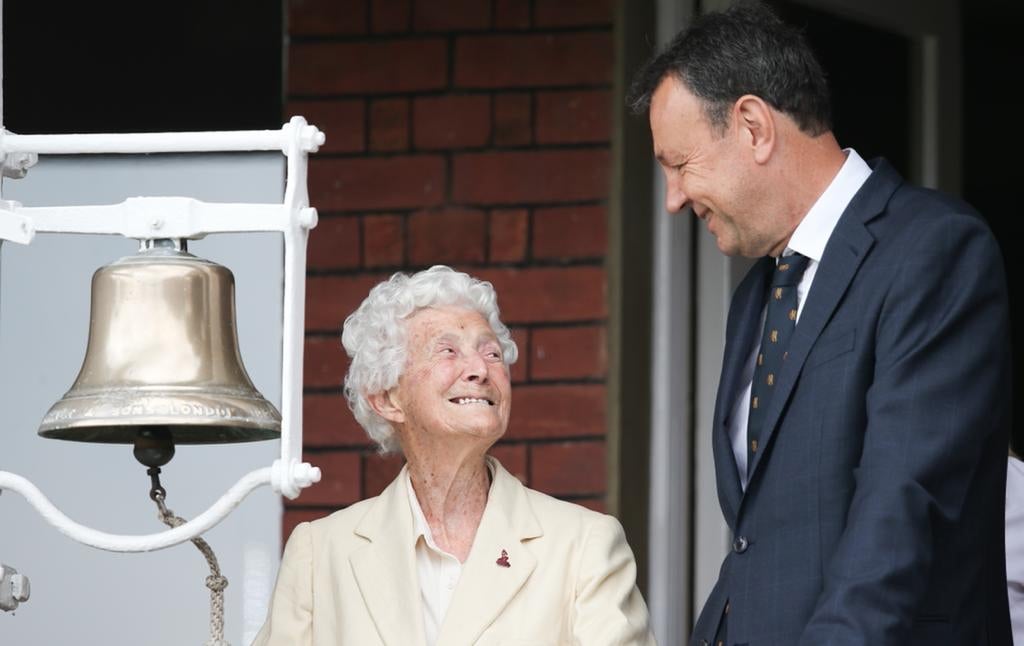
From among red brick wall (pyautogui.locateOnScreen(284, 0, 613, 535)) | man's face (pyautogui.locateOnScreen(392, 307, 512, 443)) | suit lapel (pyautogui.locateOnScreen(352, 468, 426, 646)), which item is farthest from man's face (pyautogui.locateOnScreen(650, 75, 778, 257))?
red brick wall (pyautogui.locateOnScreen(284, 0, 613, 535))

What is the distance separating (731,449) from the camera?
10.2ft

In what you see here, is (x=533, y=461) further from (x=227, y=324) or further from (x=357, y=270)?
(x=227, y=324)

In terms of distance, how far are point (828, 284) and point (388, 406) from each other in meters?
0.98

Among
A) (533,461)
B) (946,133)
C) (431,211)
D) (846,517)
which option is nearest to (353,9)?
(431,211)

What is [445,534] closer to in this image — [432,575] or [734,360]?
[432,575]

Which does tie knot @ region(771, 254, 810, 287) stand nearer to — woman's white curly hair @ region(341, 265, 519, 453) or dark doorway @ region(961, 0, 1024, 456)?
woman's white curly hair @ region(341, 265, 519, 453)

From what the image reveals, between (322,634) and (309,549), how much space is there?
0.16 meters

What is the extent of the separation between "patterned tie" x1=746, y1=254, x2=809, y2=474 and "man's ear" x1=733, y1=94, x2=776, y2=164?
0.55 ft

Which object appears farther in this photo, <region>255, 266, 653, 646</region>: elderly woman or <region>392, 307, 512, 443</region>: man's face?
<region>392, 307, 512, 443</region>: man's face

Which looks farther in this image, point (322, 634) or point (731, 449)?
point (322, 634)

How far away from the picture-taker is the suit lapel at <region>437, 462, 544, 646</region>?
10.8ft

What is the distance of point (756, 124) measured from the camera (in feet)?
9.83

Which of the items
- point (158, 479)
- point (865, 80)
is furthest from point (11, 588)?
point (865, 80)

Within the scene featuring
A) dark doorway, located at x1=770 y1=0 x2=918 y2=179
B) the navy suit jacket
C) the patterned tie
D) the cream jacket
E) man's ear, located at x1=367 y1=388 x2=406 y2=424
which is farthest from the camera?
dark doorway, located at x1=770 y1=0 x2=918 y2=179
